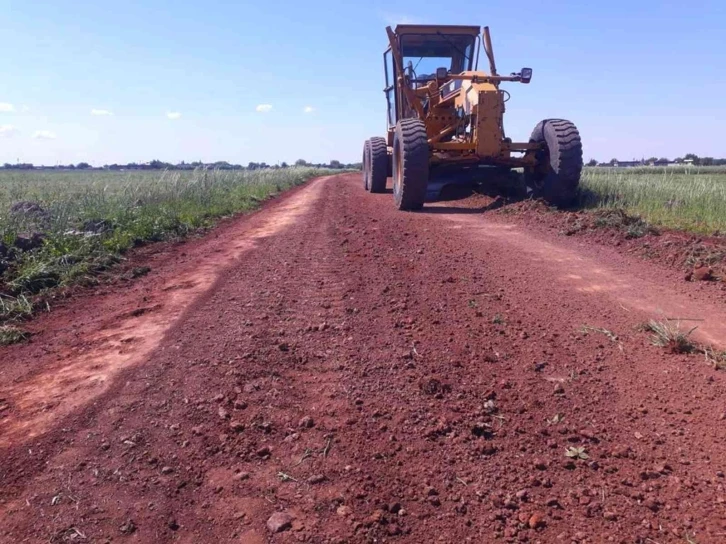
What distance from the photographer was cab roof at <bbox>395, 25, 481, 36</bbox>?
12.9 metres

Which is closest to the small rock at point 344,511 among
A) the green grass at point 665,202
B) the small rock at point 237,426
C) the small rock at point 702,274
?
the small rock at point 237,426

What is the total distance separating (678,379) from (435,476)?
1746 mm

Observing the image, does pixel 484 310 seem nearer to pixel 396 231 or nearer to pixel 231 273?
pixel 231 273

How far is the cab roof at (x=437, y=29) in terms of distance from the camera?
1290 cm

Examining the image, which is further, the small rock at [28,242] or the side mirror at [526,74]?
the side mirror at [526,74]

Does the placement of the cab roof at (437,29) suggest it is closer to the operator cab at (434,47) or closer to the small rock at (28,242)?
the operator cab at (434,47)

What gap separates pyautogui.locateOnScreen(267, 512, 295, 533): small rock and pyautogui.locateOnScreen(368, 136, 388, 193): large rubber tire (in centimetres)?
1345

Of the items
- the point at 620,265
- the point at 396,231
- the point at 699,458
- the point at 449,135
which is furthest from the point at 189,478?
the point at 449,135

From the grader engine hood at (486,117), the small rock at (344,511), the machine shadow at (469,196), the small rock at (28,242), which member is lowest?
the small rock at (344,511)

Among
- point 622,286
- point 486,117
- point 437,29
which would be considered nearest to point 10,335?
point 622,286

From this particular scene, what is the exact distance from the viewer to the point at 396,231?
8727 millimetres

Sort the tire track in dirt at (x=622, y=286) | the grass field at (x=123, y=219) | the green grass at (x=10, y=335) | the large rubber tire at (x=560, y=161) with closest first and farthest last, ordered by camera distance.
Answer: the tire track in dirt at (x=622, y=286) < the green grass at (x=10, y=335) < the grass field at (x=123, y=219) < the large rubber tire at (x=560, y=161)

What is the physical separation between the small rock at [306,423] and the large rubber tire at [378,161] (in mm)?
12732

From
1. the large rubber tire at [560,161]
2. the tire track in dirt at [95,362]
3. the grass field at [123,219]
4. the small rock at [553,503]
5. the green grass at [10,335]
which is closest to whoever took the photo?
the small rock at [553,503]
